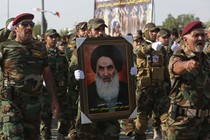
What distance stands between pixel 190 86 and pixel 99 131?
1.75m

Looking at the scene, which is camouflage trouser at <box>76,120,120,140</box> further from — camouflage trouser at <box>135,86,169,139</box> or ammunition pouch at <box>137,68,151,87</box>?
ammunition pouch at <box>137,68,151,87</box>

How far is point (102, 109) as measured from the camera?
19.8 feet

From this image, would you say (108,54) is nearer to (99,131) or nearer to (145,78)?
(99,131)

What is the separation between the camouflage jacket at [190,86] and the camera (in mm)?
5090

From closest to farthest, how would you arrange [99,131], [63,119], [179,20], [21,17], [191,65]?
[191,65]
[21,17]
[99,131]
[63,119]
[179,20]

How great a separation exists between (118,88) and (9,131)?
1.56 m

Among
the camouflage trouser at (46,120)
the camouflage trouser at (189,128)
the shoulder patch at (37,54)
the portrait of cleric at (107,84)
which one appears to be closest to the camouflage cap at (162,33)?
the camouflage trouser at (46,120)

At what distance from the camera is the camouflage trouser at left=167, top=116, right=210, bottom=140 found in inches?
203

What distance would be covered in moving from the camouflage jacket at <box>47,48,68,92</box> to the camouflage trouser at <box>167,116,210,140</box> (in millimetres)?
3831

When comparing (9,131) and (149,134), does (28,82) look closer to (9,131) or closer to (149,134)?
(9,131)

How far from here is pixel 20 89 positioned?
5.66m

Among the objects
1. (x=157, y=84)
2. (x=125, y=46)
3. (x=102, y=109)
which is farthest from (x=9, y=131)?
(x=157, y=84)

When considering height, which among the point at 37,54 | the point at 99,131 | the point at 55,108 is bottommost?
the point at 99,131

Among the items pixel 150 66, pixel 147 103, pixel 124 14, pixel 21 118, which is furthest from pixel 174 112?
pixel 124 14
